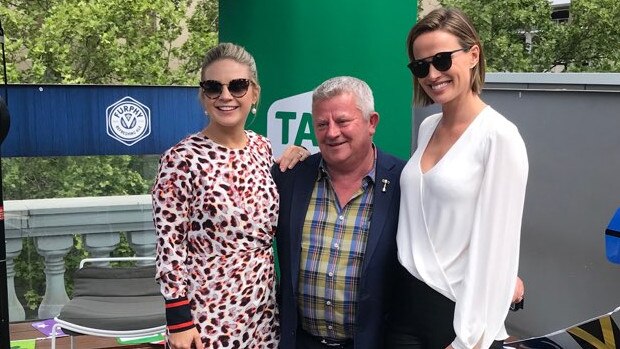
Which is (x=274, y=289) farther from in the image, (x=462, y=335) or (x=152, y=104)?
(x=152, y=104)

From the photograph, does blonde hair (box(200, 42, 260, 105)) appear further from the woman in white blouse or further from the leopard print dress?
the woman in white blouse

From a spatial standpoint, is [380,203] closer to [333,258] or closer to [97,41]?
[333,258]

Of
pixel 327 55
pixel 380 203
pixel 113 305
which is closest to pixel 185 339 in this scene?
pixel 380 203

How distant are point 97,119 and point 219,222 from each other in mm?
2603

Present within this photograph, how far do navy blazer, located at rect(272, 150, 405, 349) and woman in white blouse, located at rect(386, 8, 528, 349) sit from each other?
7 cm

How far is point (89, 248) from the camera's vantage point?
462cm

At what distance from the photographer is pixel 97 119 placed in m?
4.25

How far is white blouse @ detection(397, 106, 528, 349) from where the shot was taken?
1643 millimetres

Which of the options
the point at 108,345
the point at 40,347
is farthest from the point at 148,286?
the point at 40,347

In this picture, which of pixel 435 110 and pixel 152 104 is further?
pixel 435 110

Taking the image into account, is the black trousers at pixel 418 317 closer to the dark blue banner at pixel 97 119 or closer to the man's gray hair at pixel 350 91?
the man's gray hair at pixel 350 91

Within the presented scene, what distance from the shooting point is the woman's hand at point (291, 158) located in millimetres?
2170

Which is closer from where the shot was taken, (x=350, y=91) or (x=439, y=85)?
(x=439, y=85)

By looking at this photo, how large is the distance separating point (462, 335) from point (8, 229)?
3527 millimetres
